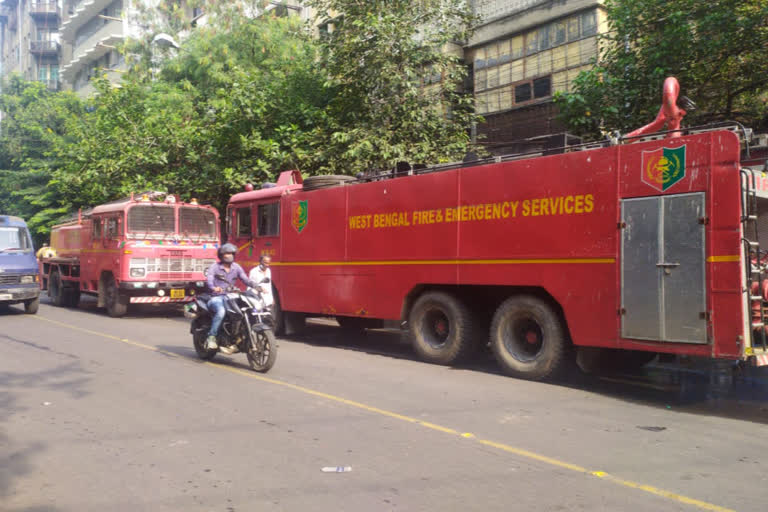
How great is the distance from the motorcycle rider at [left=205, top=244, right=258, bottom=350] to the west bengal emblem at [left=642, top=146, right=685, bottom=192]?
16.9ft

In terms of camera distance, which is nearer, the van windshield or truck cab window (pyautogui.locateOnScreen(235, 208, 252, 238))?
truck cab window (pyautogui.locateOnScreen(235, 208, 252, 238))

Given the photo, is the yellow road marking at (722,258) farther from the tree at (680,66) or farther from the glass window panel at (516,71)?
the glass window panel at (516,71)

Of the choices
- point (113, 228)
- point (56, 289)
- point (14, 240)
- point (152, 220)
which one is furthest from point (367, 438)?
point (56, 289)

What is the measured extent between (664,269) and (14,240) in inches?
608

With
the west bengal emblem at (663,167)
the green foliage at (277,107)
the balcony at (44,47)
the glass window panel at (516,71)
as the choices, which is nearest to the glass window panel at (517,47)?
the glass window panel at (516,71)

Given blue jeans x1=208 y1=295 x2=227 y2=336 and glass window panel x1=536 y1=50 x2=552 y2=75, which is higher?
glass window panel x1=536 y1=50 x2=552 y2=75

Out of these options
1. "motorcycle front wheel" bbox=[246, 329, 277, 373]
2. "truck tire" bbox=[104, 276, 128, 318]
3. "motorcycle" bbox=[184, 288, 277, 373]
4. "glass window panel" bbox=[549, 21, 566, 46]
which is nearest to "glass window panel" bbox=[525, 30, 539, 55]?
"glass window panel" bbox=[549, 21, 566, 46]

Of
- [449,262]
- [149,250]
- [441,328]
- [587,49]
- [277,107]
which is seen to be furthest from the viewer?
[587,49]

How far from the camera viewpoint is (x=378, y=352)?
36.8 feet

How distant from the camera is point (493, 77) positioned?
796 inches

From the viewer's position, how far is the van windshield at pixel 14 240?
16406 mm

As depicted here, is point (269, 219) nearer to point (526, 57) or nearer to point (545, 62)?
point (545, 62)

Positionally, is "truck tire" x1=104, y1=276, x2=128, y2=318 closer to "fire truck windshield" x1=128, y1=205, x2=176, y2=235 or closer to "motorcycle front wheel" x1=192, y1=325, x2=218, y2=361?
"fire truck windshield" x1=128, y1=205, x2=176, y2=235

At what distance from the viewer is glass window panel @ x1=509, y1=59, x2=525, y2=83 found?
19.4 meters
